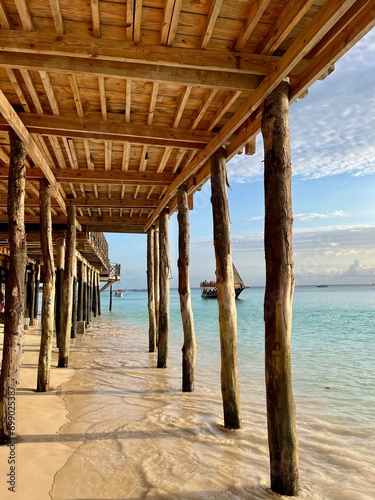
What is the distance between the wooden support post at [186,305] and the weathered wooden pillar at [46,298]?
2.33 meters

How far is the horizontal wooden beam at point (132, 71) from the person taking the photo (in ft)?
12.6

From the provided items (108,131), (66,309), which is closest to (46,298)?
(66,309)

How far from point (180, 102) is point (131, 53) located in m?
1.37

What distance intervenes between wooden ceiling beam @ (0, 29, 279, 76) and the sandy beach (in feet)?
12.9

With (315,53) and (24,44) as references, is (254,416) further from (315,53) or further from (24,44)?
(24,44)

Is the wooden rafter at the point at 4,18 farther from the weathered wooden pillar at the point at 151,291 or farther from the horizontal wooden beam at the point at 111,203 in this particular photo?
the weathered wooden pillar at the point at 151,291

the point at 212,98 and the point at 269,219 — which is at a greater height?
the point at 212,98

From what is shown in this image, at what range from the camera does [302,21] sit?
356 centimetres

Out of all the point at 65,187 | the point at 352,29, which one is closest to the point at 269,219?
the point at 352,29

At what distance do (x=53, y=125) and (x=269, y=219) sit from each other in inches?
133

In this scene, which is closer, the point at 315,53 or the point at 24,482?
the point at 24,482

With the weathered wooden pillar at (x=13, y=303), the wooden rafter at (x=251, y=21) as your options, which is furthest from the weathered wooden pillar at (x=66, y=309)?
the wooden rafter at (x=251, y=21)

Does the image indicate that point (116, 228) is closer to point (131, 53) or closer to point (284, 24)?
point (131, 53)

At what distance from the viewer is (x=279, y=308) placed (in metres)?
3.52
